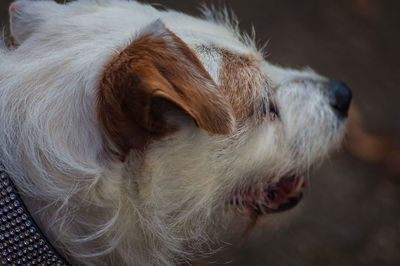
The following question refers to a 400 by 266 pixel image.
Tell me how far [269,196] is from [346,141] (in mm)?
1666

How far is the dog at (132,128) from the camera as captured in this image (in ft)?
3.60

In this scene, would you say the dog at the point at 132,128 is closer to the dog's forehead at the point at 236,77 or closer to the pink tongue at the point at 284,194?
the dog's forehead at the point at 236,77

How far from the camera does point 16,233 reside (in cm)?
113

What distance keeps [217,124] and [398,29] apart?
3.24m

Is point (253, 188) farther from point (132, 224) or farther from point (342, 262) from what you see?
point (342, 262)

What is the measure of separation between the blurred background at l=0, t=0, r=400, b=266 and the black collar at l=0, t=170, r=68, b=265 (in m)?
0.99

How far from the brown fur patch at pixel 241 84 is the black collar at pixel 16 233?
68 centimetres

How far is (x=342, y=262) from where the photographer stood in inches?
105

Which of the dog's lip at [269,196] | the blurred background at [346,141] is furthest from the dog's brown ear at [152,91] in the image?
the blurred background at [346,141]

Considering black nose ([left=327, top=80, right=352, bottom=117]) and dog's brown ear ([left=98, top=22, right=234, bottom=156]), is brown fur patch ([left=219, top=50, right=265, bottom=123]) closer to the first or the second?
dog's brown ear ([left=98, top=22, right=234, bottom=156])

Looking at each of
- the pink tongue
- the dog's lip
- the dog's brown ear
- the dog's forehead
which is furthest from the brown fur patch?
the pink tongue

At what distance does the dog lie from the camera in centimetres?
110

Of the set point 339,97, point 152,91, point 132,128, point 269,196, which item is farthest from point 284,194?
point 152,91

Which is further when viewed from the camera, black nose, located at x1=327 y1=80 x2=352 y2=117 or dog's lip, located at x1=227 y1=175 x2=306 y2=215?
black nose, located at x1=327 y1=80 x2=352 y2=117
